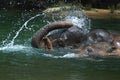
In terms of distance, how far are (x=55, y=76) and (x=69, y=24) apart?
6.94 feet

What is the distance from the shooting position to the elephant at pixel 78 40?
1105cm

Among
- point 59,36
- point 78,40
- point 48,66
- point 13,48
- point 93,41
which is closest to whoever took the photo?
point 48,66

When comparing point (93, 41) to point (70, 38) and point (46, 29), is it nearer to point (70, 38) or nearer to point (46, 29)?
point (70, 38)

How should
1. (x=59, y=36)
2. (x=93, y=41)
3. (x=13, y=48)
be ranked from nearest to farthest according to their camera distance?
1. (x=93, y=41)
2. (x=59, y=36)
3. (x=13, y=48)

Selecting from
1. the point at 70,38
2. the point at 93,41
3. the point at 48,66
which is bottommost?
the point at 48,66

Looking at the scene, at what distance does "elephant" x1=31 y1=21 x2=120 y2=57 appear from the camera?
36.2 feet

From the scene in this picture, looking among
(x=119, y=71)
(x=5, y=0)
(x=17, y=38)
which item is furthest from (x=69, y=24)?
(x=5, y=0)

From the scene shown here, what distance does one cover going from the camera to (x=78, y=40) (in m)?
11.3

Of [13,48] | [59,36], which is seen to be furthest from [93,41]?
[13,48]

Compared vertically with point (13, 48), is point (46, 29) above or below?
above

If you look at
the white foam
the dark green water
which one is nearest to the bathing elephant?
the dark green water

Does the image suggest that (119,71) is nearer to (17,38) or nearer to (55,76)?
(55,76)

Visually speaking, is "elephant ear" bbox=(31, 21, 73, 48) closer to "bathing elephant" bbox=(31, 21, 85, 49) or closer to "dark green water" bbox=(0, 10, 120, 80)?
"bathing elephant" bbox=(31, 21, 85, 49)

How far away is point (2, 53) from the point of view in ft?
40.8
